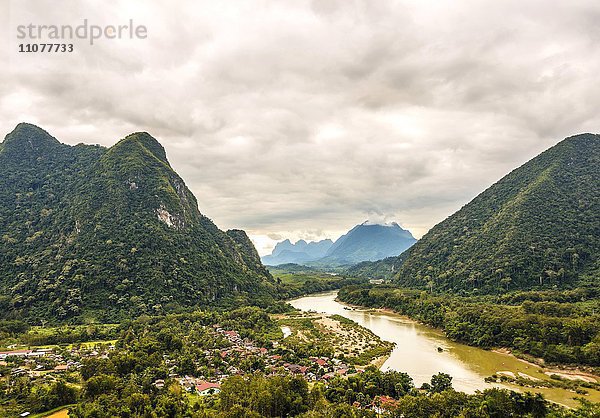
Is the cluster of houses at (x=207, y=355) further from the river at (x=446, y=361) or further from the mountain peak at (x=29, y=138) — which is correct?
the mountain peak at (x=29, y=138)

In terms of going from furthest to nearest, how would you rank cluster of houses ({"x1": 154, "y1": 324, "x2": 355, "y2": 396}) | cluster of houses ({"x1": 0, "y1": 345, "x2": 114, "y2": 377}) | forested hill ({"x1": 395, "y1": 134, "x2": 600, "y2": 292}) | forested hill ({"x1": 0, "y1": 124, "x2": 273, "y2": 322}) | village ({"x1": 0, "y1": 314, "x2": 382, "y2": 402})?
forested hill ({"x1": 395, "y1": 134, "x2": 600, "y2": 292}) < forested hill ({"x1": 0, "y1": 124, "x2": 273, "y2": 322}) < cluster of houses ({"x1": 0, "y1": 345, "x2": 114, "y2": 377}) < village ({"x1": 0, "y1": 314, "x2": 382, "y2": 402}) < cluster of houses ({"x1": 154, "y1": 324, "x2": 355, "y2": 396})

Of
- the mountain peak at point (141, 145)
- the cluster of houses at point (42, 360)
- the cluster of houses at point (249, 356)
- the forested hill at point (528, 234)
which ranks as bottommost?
the cluster of houses at point (249, 356)

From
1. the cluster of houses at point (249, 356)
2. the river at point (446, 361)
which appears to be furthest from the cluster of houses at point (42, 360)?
the river at point (446, 361)

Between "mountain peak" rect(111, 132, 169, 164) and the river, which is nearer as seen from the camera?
the river

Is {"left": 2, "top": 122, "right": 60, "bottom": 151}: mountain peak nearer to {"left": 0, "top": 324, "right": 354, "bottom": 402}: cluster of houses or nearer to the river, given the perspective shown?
{"left": 0, "top": 324, "right": 354, "bottom": 402}: cluster of houses

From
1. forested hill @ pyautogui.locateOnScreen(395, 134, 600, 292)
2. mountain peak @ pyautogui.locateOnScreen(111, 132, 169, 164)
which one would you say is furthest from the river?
mountain peak @ pyautogui.locateOnScreen(111, 132, 169, 164)

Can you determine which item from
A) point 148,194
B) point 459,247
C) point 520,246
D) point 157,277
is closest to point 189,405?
point 157,277

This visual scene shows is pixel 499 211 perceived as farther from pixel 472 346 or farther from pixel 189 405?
pixel 189 405
